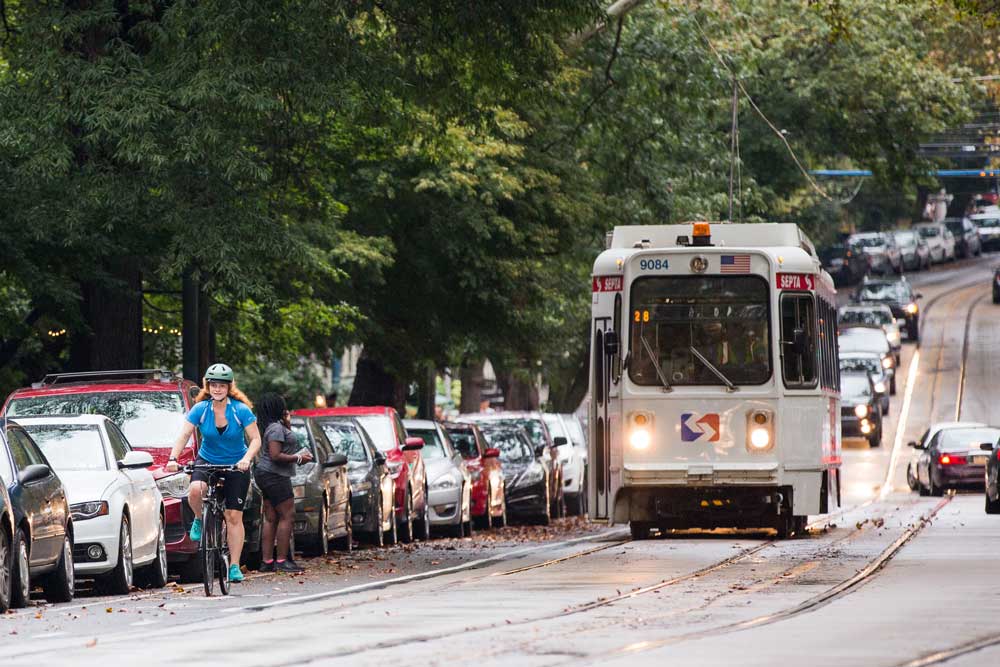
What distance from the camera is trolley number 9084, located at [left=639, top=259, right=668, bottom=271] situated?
76.4 ft

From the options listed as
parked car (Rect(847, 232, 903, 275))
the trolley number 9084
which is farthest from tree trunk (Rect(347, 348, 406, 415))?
parked car (Rect(847, 232, 903, 275))

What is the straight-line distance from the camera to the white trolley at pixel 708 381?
23.0 metres

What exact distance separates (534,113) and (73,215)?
51.5ft

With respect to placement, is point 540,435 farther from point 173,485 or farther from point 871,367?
point 871,367

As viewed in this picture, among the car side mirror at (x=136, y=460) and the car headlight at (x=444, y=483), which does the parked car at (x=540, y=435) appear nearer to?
the car headlight at (x=444, y=483)

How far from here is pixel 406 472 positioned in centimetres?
2614

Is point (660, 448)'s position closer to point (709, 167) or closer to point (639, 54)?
point (639, 54)

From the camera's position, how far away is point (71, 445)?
1775cm

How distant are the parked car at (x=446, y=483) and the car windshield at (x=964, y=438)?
1313cm

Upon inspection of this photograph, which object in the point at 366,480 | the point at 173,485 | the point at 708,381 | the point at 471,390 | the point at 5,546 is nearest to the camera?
the point at 5,546

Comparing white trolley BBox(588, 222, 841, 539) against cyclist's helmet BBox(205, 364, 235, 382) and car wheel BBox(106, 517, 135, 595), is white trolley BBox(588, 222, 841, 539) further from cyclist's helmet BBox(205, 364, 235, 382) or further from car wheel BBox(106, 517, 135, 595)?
cyclist's helmet BBox(205, 364, 235, 382)

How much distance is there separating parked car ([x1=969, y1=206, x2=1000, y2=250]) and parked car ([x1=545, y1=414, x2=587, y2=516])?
73418 mm

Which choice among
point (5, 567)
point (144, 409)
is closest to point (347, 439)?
point (144, 409)

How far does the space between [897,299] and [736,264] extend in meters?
57.4
